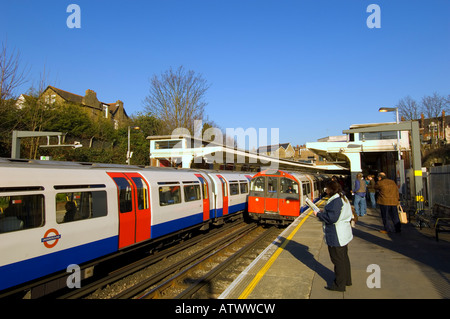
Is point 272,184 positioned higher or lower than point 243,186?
higher

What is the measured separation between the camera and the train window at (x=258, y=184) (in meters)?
13.5

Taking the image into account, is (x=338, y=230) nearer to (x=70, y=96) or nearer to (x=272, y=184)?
(x=272, y=184)

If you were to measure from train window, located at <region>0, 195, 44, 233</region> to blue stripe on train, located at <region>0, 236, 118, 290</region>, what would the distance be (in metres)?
0.57

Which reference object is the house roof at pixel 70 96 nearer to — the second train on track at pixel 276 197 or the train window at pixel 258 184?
the train window at pixel 258 184

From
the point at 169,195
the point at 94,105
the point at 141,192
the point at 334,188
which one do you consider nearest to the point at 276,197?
the point at 169,195

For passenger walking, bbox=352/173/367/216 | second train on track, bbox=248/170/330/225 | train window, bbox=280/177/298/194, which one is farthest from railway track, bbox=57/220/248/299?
passenger walking, bbox=352/173/367/216

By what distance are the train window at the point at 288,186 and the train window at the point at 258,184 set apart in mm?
851

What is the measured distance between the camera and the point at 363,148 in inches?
879

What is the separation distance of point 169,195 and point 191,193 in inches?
61.7

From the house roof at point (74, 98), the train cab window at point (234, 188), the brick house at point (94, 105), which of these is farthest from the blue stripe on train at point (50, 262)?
the brick house at point (94, 105)

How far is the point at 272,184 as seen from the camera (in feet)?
44.0

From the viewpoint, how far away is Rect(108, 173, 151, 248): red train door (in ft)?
23.5
